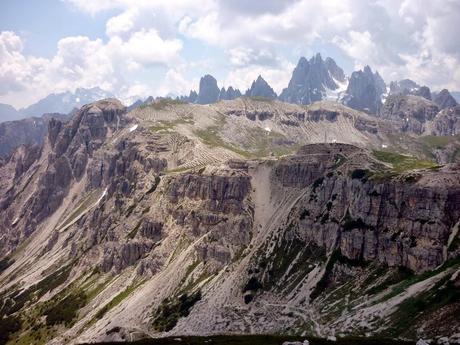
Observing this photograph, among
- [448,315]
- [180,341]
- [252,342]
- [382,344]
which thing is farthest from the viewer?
[180,341]

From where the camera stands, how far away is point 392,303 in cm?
19638

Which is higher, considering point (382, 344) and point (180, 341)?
point (382, 344)

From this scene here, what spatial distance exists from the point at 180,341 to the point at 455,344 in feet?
331

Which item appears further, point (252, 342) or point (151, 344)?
point (151, 344)

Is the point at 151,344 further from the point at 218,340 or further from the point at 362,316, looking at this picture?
the point at 362,316

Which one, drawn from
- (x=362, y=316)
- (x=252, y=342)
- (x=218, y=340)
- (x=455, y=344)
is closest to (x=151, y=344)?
(x=218, y=340)

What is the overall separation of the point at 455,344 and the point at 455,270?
71434 mm

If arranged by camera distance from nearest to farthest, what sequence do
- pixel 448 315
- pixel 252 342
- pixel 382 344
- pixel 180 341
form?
pixel 382 344, pixel 448 315, pixel 252 342, pixel 180 341

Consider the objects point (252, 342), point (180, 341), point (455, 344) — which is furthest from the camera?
point (180, 341)

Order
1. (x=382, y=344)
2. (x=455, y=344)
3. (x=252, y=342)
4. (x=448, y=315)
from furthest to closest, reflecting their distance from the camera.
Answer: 1. (x=252, y=342)
2. (x=448, y=315)
3. (x=382, y=344)
4. (x=455, y=344)

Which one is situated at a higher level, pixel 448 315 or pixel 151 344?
pixel 448 315

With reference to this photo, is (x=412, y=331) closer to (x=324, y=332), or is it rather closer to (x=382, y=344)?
(x=382, y=344)

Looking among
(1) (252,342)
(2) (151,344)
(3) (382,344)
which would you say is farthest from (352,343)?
(2) (151,344)

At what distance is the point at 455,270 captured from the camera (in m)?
193
